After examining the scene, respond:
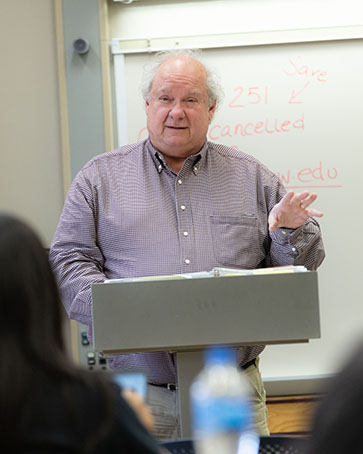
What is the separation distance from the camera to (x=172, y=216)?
7.29 feet

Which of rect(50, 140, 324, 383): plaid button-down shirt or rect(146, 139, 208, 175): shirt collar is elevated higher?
rect(146, 139, 208, 175): shirt collar

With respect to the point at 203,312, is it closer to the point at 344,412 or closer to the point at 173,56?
the point at 344,412

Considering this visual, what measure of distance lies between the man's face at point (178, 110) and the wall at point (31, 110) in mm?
1180

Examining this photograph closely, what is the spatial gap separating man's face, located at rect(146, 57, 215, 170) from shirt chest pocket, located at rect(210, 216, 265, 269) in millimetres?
251

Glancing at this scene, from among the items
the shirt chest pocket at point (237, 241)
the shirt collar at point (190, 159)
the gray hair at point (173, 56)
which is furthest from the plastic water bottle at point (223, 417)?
the gray hair at point (173, 56)

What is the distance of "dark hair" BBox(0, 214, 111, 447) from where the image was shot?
949 mm

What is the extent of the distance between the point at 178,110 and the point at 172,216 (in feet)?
1.08

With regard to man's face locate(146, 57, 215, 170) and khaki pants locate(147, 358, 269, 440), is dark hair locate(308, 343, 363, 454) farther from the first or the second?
man's face locate(146, 57, 215, 170)

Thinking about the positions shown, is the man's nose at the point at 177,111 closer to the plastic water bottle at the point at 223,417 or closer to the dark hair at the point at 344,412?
the plastic water bottle at the point at 223,417

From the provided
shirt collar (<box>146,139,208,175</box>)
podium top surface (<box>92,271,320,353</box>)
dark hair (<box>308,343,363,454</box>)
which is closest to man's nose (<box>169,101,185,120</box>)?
shirt collar (<box>146,139,208,175</box>)

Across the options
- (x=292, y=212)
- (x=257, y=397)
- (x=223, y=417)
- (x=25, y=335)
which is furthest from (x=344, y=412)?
(x=257, y=397)

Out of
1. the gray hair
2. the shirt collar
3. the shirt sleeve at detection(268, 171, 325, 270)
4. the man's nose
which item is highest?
the gray hair

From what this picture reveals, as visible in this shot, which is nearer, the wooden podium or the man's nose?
the wooden podium

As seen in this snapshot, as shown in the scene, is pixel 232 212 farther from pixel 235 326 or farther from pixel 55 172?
pixel 55 172
